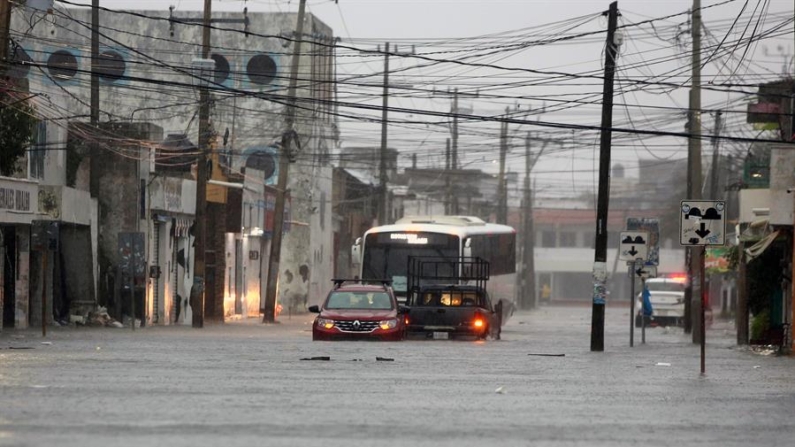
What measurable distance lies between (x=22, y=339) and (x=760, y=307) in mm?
18402

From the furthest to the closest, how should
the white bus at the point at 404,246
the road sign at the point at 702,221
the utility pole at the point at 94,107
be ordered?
the white bus at the point at 404,246, the utility pole at the point at 94,107, the road sign at the point at 702,221

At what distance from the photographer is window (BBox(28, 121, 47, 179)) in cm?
4369

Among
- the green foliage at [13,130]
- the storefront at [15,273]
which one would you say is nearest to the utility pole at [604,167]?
the green foliage at [13,130]

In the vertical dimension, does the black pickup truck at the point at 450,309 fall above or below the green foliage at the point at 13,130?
below

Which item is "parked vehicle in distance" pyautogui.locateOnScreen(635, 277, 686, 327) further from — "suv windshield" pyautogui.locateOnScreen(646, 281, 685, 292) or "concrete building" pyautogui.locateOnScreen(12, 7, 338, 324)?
"concrete building" pyautogui.locateOnScreen(12, 7, 338, 324)

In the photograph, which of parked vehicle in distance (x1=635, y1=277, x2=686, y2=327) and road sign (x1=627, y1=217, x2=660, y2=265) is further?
parked vehicle in distance (x1=635, y1=277, x2=686, y2=327)

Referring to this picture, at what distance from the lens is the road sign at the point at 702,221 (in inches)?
1102

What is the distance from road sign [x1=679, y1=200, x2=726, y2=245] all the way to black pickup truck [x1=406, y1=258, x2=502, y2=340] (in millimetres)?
11799

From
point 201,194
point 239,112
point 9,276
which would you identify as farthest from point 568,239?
point 9,276

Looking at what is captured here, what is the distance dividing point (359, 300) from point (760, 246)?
9.73 metres

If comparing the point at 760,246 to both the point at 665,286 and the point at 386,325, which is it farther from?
the point at 665,286

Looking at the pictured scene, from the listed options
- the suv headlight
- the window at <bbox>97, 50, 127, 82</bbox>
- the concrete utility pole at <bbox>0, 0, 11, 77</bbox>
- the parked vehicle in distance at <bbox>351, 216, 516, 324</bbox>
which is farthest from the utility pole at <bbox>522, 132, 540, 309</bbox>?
the concrete utility pole at <bbox>0, 0, 11, 77</bbox>

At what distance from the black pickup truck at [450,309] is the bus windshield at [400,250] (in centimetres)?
88

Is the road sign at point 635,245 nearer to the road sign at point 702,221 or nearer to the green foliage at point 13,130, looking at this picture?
the road sign at point 702,221
